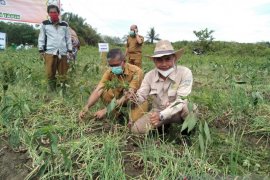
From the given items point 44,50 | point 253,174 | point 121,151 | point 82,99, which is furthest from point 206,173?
point 44,50

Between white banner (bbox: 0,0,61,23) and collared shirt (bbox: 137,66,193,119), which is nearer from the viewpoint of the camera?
collared shirt (bbox: 137,66,193,119)

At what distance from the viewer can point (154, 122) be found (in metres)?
2.92

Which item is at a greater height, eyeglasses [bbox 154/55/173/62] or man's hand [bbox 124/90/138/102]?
eyeglasses [bbox 154/55/173/62]

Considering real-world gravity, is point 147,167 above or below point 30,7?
below

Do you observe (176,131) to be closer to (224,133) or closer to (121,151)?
(224,133)

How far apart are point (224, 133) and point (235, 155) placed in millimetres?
504

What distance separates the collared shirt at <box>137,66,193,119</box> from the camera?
3094mm

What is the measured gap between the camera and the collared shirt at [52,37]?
5.26m

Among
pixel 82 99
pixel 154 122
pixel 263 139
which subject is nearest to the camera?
pixel 154 122

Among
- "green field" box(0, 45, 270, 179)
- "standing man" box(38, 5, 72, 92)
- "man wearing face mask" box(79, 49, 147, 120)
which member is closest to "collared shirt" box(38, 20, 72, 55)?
"standing man" box(38, 5, 72, 92)

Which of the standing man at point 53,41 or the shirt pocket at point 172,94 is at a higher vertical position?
the standing man at point 53,41

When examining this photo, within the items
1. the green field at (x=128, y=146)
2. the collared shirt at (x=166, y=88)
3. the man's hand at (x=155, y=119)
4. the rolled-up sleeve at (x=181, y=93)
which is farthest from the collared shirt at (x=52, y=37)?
the man's hand at (x=155, y=119)

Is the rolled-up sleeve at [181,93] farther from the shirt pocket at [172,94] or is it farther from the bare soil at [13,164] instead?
the bare soil at [13,164]

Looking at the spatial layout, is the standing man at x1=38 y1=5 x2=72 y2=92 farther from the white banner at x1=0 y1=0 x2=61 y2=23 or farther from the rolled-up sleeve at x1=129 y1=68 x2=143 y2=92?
the white banner at x1=0 y1=0 x2=61 y2=23
